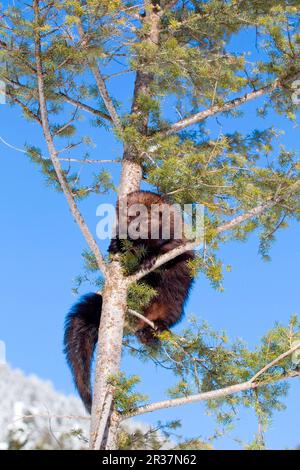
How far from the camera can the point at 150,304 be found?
650 cm

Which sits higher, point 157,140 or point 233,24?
point 233,24

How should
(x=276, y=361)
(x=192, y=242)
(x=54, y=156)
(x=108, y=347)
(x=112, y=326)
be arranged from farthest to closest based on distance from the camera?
(x=54, y=156)
(x=112, y=326)
(x=108, y=347)
(x=192, y=242)
(x=276, y=361)

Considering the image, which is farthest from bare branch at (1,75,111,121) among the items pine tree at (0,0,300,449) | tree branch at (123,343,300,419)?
tree branch at (123,343,300,419)

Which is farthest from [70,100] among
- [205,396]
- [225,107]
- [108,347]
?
[205,396]

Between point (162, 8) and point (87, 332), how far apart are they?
4.41 metres

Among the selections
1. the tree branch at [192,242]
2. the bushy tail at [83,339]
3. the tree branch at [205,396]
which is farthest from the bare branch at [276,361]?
the bushy tail at [83,339]

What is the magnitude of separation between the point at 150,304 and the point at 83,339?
80 centimetres

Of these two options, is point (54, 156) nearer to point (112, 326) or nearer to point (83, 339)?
point (112, 326)

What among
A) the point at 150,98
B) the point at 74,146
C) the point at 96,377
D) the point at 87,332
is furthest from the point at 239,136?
the point at 96,377

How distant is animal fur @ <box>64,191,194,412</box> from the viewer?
6281 millimetres

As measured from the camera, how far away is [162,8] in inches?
319

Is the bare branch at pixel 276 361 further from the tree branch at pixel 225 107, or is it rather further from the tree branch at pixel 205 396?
the tree branch at pixel 225 107

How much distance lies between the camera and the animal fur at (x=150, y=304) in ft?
20.6
